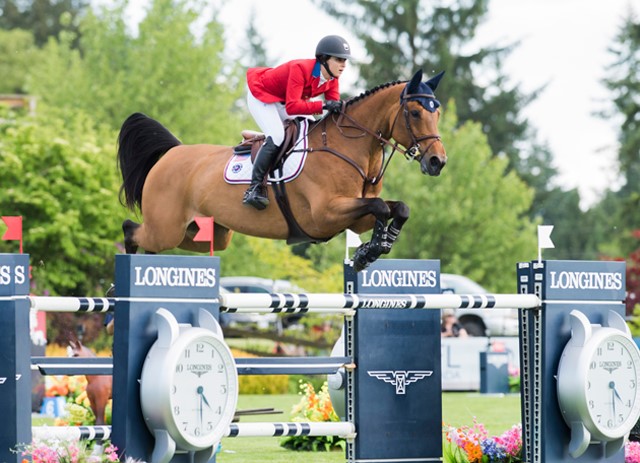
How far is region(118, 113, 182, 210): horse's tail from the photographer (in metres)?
8.44

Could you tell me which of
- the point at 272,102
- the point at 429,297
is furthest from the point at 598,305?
the point at 272,102

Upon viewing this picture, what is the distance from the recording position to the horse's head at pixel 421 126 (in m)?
6.85

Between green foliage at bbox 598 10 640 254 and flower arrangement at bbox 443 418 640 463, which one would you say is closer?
flower arrangement at bbox 443 418 640 463

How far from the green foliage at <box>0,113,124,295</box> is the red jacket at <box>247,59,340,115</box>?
13526mm

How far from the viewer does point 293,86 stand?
7.11m

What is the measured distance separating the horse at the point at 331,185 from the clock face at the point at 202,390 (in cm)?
127

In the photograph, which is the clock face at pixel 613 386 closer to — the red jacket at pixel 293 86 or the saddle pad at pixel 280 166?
the saddle pad at pixel 280 166

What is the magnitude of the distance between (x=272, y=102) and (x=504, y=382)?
9.40 metres

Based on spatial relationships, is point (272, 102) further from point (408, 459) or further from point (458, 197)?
point (458, 197)

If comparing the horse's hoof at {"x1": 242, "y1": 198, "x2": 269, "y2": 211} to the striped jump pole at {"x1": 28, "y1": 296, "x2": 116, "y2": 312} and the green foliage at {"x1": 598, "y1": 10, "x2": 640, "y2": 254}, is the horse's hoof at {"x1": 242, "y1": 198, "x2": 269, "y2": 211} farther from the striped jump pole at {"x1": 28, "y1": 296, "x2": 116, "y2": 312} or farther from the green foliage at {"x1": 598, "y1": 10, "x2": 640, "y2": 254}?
the green foliage at {"x1": 598, "y1": 10, "x2": 640, "y2": 254}

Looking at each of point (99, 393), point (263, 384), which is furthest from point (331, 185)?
point (263, 384)

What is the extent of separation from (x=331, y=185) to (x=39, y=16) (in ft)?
147

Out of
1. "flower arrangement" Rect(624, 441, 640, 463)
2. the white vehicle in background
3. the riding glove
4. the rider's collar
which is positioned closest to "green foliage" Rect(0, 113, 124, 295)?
the white vehicle in background

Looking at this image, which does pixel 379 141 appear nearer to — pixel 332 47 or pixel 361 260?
pixel 332 47
